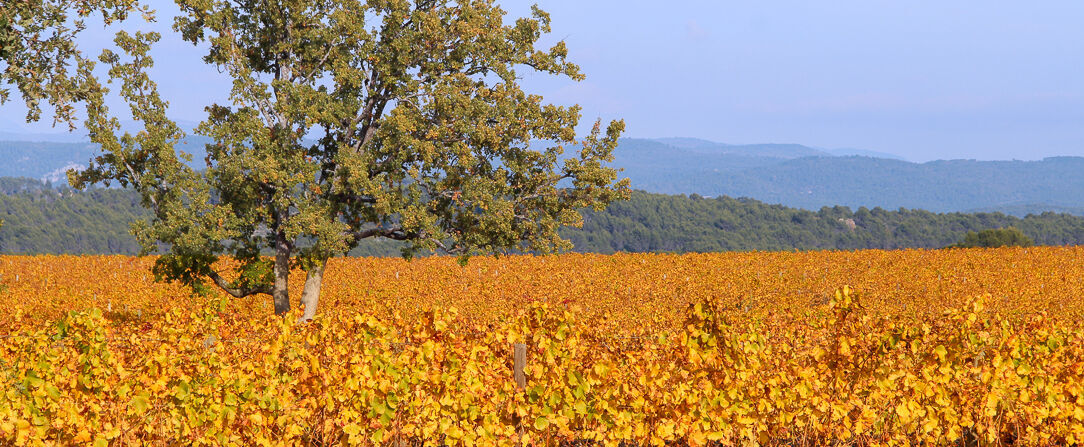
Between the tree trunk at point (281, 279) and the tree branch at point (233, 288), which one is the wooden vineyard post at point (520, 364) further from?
the tree branch at point (233, 288)

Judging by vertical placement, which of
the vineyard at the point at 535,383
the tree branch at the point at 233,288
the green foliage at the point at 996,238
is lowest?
the tree branch at the point at 233,288

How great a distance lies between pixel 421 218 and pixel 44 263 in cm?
4332

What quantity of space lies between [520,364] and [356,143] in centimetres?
1519

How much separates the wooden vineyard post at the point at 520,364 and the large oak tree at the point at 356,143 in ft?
38.9

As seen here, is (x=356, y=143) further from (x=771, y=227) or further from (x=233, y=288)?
(x=771, y=227)

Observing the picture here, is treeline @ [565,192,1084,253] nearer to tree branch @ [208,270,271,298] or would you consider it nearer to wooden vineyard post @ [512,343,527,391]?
tree branch @ [208,270,271,298]

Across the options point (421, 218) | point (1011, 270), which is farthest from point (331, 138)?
point (1011, 270)

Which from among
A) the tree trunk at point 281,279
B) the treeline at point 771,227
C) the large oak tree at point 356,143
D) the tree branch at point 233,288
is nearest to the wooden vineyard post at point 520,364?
the large oak tree at point 356,143

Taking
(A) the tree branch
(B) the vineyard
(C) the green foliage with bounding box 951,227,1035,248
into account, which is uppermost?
(C) the green foliage with bounding box 951,227,1035,248

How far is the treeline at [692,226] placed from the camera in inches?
6280

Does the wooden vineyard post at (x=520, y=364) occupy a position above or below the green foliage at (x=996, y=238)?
below

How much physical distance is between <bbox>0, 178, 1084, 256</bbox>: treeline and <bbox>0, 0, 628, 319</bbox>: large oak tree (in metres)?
133

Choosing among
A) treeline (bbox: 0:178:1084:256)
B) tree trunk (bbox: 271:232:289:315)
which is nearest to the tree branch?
tree trunk (bbox: 271:232:289:315)

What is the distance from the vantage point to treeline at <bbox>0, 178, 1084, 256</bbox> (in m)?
160
